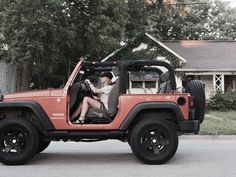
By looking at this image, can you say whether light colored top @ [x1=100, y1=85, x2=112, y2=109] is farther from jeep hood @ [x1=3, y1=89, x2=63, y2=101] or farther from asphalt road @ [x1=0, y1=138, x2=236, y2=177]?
asphalt road @ [x1=0, y1=138, x2=236, y2=177]

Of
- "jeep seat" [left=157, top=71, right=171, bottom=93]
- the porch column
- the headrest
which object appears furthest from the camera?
the porch column

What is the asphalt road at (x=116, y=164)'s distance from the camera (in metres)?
7.69

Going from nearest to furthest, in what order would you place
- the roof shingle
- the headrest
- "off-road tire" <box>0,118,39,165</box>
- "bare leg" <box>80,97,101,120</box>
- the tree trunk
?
"off-road tire" <box>0,118,39,165</box> < "bare leg" <box>80,97,101,120</box> < the headrest < the tree trunk < the roof shingle

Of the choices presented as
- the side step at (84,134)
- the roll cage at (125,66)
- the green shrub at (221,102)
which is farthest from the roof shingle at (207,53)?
the side step at (84,134)

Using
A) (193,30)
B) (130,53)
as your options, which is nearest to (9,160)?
(130,53)

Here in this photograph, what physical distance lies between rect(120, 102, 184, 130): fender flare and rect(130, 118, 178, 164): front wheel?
192mm

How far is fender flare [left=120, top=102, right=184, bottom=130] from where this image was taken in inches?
334

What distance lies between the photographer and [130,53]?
29422mm

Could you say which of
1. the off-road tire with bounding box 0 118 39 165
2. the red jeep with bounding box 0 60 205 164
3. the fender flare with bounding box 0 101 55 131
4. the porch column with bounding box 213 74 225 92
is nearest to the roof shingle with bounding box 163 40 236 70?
the porch column with bounding box 213 74 225 92

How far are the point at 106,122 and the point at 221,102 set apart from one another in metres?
19.2

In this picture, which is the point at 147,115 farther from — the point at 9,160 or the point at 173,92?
the point at 9,160

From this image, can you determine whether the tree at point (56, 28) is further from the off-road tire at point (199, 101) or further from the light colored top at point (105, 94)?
the off-road tire at point (199, 101)

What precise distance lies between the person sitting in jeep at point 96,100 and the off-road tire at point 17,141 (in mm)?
877

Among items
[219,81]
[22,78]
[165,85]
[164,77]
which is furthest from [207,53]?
[165,85]
